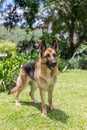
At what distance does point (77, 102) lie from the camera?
7988mm

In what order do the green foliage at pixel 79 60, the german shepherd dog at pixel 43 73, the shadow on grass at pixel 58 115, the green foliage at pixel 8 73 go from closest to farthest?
the german shepherd dog at pixel 43 73, the shadow on grass at pixel 58 115, the green foliage at pixel 8 73, the green foliage at pixel 79 60

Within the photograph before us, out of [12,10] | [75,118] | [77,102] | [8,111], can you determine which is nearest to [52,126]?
[75,118]

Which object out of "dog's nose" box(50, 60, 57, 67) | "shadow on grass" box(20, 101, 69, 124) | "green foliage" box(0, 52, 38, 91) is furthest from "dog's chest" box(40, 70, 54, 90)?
"green foliage" box(0, 52, 38, 91)

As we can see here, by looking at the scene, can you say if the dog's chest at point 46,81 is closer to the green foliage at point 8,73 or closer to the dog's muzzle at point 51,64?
the dog's muzzle at point 51,64

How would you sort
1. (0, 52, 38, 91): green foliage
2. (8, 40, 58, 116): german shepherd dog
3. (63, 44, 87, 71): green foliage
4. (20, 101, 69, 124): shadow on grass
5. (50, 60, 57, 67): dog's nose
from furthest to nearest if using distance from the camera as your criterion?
1. (63, 44, 87, 71): green foliage
2. (0, 52, 38, 91): green foliage
3. (20, 101, 69, 124): shadow on grass
4. (8, 40, 58, 116): german shepherd dog
5. (50, 60, 57, 67): dog's nose

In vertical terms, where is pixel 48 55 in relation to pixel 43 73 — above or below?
above

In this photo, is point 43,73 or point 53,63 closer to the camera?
point 53,63

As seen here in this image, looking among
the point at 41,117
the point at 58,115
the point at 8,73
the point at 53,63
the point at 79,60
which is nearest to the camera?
the point at 53,63

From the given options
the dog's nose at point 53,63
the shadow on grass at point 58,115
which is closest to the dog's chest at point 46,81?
the dog's nose at point 53,63

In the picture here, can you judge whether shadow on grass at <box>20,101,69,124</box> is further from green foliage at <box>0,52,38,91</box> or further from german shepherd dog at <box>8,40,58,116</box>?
green foliage at <box>0,52,38,91</box>

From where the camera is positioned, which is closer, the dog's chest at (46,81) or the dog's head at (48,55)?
the dog's head at (48,55)

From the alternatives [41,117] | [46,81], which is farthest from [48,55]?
[41,117]

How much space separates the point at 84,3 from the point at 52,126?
1420 centimetres

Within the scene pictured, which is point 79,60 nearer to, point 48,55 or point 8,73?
point 8,73
